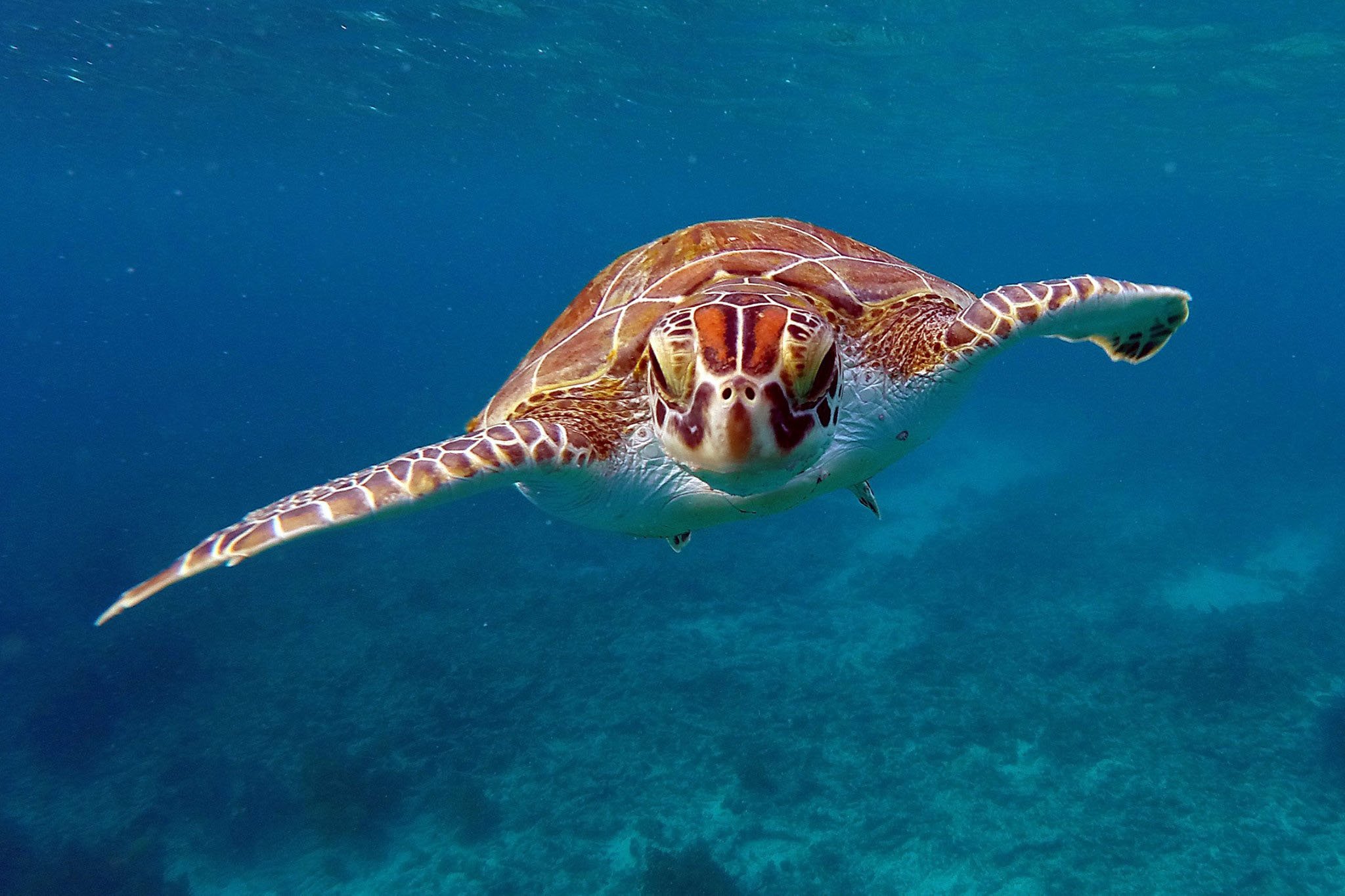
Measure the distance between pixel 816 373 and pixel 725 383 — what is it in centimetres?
28

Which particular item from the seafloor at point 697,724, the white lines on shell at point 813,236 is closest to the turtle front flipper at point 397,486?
the white lines on shell at point 813,236

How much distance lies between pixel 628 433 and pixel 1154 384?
30298 mm

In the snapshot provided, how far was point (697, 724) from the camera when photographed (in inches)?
333

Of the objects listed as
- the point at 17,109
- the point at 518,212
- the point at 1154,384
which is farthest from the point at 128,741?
the point at 518,212

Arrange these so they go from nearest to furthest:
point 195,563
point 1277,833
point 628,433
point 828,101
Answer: point 195,563 < point 628,433 < point 1277,833 < point 828,101

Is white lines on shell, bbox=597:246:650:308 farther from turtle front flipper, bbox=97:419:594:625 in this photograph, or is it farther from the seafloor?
the seafloor

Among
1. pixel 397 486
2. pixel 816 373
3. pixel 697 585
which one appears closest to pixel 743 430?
pixel 816 373

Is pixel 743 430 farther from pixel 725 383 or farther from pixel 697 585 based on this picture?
pixel 697 585

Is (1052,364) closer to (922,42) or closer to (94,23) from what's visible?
(922,42)

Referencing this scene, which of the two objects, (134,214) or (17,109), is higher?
(17,109)

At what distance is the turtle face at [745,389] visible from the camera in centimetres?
194

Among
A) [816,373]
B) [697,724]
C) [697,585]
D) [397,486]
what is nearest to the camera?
[816,373]

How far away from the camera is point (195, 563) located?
83.3 inches

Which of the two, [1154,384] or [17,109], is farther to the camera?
[1154,384]
